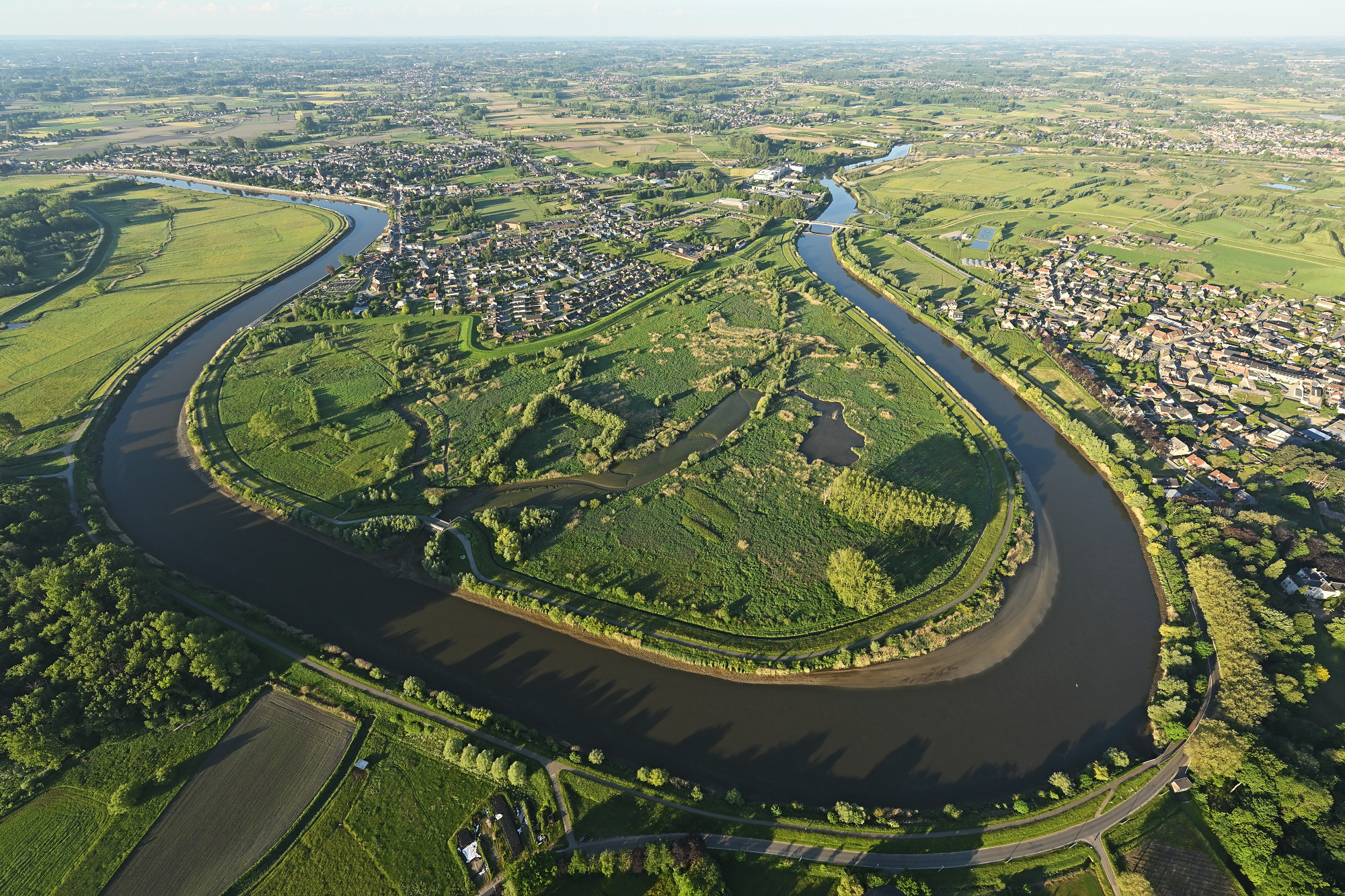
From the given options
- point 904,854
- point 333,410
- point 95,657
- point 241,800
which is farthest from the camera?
point 333,410

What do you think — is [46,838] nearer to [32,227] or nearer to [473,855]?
[473,855]

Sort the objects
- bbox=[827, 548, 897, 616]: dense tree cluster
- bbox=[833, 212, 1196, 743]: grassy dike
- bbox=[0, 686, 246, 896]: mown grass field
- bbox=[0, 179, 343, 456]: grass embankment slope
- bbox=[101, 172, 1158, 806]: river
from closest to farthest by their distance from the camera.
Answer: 1. bbox=[0, 686, 246, 896]: mown grass field
2. bbox=[101, 172, 1158, 806]: river
3. bbox=[827, 548, 897, 616]: dense tree cluster
4. bbox=[833, 212, 1196, 743]: grassy dike
5. bbox=[0, 179, 343, 456]: grass embankment slope

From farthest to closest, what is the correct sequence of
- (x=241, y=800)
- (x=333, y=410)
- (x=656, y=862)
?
(x=333, y=410) < (x=241, y=800) < (x=656, y=862)

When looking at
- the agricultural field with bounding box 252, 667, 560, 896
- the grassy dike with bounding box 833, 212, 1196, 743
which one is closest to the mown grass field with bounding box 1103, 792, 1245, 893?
the grassy dike with bounding box 833, 212, 1196, 743

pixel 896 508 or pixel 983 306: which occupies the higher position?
pixel 983 306

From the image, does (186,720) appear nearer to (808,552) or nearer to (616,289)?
(808,552)

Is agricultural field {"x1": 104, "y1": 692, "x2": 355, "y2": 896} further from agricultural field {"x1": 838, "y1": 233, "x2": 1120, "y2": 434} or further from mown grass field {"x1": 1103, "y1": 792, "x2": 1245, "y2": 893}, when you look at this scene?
agricultural field {"x1": 838, "y1": 233, "x2": 1120, "y2": 434}

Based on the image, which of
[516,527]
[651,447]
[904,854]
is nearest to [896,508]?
[904,854]
